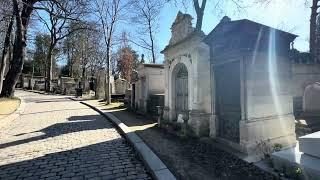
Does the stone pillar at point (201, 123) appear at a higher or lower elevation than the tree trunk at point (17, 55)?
lower

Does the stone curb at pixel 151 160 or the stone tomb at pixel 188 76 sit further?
the stone tomb at pixel 188 76

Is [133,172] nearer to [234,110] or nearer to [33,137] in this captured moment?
[234,110]

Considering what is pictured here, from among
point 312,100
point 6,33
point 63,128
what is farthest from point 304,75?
point 6,33

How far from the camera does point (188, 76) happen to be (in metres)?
9.13

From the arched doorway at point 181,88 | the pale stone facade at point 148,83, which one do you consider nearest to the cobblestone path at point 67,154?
the arched doorway at point 181,88

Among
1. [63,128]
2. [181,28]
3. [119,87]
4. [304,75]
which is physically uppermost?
[181,28]

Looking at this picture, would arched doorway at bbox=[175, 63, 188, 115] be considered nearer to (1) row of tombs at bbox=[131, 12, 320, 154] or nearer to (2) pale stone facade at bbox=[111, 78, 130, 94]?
(1) row of tombs at bbox=[131, 12, 320, 154]

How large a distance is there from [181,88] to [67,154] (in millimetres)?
4966

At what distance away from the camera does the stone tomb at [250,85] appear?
252 inches

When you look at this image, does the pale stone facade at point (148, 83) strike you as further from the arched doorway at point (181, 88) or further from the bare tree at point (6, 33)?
the bare tree at point (6, 33)

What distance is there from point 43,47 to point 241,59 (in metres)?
53.5

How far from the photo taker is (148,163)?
5.69 metres

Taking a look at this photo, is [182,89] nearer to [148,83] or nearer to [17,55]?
[148,83]

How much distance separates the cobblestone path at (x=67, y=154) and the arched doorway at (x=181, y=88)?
2537 millimetres
